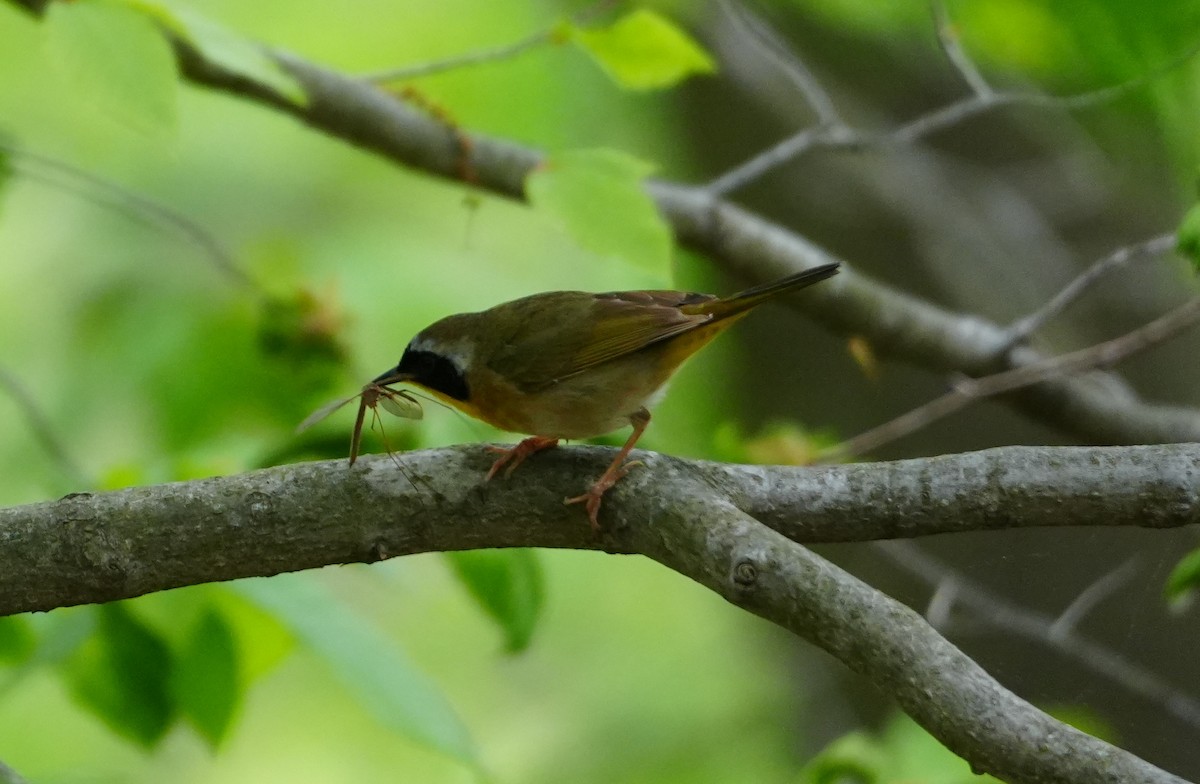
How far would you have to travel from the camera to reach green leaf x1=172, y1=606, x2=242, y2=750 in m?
2.84

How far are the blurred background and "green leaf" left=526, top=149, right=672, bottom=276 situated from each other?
83 millimetres

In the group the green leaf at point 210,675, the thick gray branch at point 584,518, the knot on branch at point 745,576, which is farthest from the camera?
the green leaf at point 210,675

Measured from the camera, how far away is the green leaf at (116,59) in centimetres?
246

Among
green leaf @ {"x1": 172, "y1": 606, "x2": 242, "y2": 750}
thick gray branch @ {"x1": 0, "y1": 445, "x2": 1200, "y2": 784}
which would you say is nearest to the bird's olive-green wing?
thick gray branch @ {"x1": 0, "y1": 445, "x2": 1200, "y2": 784}

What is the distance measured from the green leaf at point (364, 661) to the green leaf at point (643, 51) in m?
1.64

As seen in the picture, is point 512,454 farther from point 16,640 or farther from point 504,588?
point 16,640

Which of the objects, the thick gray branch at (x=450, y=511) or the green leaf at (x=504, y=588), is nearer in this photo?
the thick gray branch at (x=450, y=511)

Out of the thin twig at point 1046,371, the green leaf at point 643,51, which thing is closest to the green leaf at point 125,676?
the green leaf at point 643,51

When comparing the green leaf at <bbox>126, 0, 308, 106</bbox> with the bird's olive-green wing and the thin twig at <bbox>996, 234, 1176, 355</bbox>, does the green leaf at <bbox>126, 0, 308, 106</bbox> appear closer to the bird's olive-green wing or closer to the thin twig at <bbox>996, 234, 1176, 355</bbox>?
the bird's olive-green wing

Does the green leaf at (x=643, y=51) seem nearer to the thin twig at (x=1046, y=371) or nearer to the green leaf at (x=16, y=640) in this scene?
the thin twig at (x=1046, y=371)

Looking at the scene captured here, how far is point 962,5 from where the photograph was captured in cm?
467

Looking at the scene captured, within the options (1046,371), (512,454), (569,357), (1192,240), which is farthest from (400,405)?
(1046,371)

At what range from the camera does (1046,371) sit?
3.71 meters

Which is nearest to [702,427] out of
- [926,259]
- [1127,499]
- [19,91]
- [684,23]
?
[926,259]
